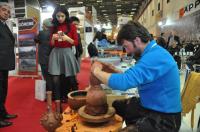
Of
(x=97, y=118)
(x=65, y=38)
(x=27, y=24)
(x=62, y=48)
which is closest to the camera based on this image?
(x=97, y=118)

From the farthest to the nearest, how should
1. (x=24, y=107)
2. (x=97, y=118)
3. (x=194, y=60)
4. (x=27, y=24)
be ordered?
(x=27, y=24), (x=24, y=107), (x=194, y=60), (x=97, y=118)

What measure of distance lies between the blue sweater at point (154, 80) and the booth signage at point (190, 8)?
789cm

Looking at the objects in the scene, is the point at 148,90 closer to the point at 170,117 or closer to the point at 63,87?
the point at 170,117

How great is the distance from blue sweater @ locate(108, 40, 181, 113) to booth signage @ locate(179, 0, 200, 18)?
7.89 m

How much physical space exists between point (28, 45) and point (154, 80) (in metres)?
6.47

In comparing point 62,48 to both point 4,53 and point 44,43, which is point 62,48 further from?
point 44,43

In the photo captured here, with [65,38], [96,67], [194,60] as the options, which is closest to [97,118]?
[96,67]

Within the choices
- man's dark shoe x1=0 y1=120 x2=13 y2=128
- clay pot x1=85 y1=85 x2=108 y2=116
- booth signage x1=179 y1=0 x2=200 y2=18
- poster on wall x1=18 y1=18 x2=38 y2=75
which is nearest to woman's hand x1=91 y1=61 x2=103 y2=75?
clay pot x1=85 y1=85 x2=108 y2=116

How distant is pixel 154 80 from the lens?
5.62 feet

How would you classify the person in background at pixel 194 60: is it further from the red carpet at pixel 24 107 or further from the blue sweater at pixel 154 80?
the red carpet at pixel 24 107

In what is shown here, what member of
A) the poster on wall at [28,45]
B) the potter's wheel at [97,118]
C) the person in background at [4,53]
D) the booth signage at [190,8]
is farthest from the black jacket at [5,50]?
the booth signage at [190,8]

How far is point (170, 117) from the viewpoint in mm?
1761

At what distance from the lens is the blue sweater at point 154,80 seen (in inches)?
64.2

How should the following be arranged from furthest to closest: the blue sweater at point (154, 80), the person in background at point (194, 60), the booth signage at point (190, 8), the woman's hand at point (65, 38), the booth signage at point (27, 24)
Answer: the booth signage at point (190, 8)
the booth signage at point (27, 24)
the woman's hand at point (65, 38)
the person in background at point (194, 60)
the blue sweater at point (154, 80)
